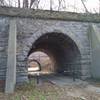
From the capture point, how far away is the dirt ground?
24.2ft

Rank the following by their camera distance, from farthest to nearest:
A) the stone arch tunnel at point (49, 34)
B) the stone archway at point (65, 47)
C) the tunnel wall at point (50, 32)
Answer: the stone archway at point (65, 47) → the tunnel wall at point (50, 32) → the stone arch tunnel at point (49, 34)

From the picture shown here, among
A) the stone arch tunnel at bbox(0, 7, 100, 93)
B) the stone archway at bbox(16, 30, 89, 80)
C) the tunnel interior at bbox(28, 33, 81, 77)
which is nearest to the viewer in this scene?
the stone arch tunnel at bbox(0, 7, 100, 93)

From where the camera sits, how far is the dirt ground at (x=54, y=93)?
7367mm

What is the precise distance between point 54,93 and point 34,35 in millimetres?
3621

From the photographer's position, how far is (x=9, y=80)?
26.7 feet

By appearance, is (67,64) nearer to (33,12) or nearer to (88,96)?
(33,12)

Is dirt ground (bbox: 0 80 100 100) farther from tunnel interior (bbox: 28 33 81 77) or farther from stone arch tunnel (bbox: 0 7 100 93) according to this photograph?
tunnel interior (bbox: 28 33 81 77)

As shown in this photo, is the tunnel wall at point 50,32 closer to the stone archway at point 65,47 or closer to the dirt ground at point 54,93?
the stone archway at point 65,47

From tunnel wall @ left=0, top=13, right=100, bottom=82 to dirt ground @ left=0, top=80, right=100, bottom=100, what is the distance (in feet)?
5.22

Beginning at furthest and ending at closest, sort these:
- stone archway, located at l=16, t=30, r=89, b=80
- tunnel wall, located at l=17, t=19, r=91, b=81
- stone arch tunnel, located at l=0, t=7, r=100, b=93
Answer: stone archway, located at l=16, t=30, r=89, b=80 < tunnel wall, located at l=17, t=19, r=91, b=81 < stone arch tunnel, located at l=0, t=7, r=100, b=93

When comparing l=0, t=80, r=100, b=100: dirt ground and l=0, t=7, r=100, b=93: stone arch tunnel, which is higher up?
l=0, t=7, r=100, b=93: stone arch tunnel

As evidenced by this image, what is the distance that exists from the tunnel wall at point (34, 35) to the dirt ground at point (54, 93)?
1590mm

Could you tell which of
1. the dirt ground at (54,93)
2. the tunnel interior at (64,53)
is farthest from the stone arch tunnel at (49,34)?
the dirt ground at (54,93)

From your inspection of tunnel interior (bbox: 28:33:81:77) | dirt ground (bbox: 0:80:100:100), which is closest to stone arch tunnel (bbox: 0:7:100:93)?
tunnel interior (bbox: 28:33:81:77)
